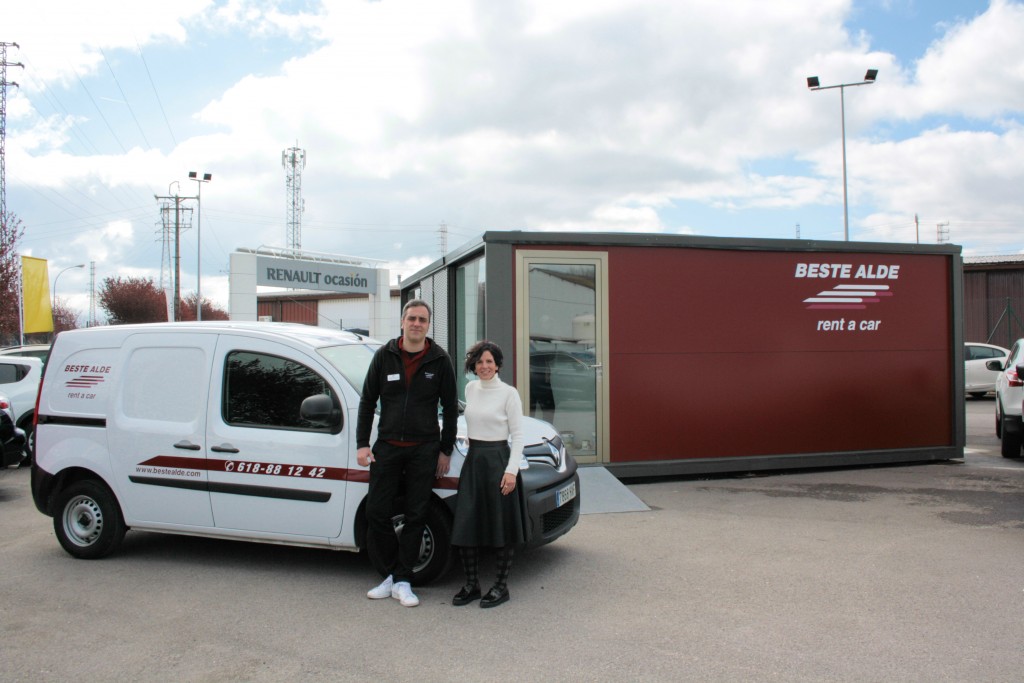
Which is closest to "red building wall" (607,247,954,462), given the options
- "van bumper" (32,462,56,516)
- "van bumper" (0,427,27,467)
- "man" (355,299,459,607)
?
"man" (355,299,459,607)

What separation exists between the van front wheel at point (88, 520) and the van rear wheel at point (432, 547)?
2.07m

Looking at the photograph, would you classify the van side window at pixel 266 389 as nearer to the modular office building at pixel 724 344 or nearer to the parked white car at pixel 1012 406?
the modular office building at pixel 724 344

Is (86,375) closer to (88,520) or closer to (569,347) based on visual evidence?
(88,520)

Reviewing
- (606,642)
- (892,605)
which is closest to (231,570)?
(606,642)

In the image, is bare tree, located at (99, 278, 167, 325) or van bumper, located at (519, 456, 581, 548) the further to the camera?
bare tree, located at (99, 278, 167, 325)

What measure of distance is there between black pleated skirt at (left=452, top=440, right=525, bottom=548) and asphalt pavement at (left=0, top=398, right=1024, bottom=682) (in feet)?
1.42

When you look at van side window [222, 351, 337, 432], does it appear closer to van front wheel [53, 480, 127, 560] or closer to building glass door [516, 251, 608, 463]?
van front wheel [53, 480, 127, 560]

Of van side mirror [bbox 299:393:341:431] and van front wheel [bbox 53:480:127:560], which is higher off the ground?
van side mirror [bbox 299:393:341:431]

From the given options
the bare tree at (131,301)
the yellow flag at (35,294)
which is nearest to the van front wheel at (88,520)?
the yellow flag at (35,294)

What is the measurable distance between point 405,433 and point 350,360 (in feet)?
3.56

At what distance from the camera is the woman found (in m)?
4.82

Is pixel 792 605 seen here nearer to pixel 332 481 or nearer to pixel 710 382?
pixel 332 481

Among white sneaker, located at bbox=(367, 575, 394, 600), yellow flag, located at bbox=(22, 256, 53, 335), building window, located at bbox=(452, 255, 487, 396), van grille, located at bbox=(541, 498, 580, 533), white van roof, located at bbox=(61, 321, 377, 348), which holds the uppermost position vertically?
yellow flag, located at bbox=(22, 256, 53, 335)

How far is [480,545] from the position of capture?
15.9 feet
